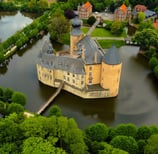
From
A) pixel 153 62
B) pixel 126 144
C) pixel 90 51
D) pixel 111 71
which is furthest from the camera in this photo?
pixel 153 62

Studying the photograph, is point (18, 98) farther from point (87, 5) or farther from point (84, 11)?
point (87, 5)

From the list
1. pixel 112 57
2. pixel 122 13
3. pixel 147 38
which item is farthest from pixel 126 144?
pixel 122 13

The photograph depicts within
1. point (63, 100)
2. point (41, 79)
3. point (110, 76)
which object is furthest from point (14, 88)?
point (110, 76)

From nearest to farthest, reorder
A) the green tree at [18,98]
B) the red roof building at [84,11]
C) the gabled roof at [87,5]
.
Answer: the green tree at [18,98] < the red roof building at [84,11] < the gabled roof at [87,5]

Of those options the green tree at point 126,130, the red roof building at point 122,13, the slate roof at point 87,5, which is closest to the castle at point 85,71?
the green tree at point 126,130

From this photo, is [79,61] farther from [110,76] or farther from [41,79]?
[41,79]

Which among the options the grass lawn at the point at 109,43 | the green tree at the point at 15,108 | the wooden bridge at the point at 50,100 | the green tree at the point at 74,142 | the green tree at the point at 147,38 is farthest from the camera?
the grass lawn at the point at 109,43

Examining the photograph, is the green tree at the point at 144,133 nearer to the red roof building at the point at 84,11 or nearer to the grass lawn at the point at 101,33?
the grass lawn at the point at 101,33

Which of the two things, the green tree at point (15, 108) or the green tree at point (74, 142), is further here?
the green tree at point (15, 108)
